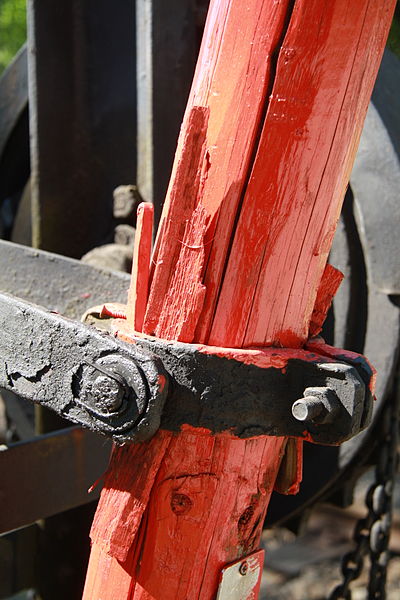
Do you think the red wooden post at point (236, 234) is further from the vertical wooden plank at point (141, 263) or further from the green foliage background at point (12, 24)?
the green foliage background at point (12, 24)

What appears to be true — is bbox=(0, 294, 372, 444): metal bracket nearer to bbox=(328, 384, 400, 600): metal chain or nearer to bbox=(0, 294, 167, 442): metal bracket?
bbox=(0, 294, 167, 442): metal bracket

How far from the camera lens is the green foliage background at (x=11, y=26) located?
721 centimetres

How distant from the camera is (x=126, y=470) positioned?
4.09 ft

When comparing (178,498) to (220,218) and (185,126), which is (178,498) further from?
(185,126)

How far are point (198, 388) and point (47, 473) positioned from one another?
85cm

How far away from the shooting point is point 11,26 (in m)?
7.31

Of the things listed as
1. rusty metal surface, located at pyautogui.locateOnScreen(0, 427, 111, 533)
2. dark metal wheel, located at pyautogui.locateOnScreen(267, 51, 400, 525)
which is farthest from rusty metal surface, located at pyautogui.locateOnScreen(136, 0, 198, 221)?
rusty metal surface, located at pyautogui.locateOnScreen(0, 427, 111, 533)

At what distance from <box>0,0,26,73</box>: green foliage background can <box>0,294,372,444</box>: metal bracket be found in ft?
22.4

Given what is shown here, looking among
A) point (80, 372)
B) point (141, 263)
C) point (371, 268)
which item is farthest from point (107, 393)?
point (371, 268)

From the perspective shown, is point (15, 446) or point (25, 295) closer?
point (15, 446)

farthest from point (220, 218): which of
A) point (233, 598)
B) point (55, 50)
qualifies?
point (55, 50)

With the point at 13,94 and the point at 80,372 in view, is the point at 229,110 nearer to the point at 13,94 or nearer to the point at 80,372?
the point at 80,372

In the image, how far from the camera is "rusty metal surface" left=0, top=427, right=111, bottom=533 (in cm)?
175

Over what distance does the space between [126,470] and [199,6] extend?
56.7 inches
